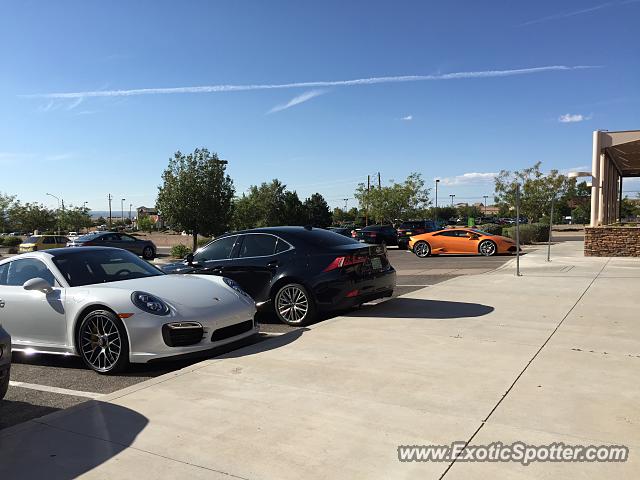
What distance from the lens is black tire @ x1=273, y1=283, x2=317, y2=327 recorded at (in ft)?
24.6

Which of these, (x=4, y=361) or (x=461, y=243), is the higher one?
(x=4, y=361)

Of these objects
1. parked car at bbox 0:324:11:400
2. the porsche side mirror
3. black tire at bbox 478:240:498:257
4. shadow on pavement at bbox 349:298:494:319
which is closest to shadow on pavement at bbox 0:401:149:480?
parked car at bbox 0:324:11:400

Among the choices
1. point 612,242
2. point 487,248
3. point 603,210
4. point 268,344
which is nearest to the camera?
point 268,344

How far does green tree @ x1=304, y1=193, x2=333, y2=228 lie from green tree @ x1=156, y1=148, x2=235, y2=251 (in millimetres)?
49883

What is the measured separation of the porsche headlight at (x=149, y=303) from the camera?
5.43 metres

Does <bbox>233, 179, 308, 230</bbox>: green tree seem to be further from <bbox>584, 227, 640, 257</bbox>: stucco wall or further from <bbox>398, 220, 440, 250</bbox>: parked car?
<bbox>584, 227, 640, 257</bbox>: stucco wall

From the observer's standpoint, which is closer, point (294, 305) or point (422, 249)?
point (294, 305)

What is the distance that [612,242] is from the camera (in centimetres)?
1878

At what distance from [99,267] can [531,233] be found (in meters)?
26.2

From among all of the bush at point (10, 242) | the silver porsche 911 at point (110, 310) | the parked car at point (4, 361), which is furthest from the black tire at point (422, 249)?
the bush at point (10, 242)

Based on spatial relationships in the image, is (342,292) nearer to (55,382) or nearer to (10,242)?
(55,382)

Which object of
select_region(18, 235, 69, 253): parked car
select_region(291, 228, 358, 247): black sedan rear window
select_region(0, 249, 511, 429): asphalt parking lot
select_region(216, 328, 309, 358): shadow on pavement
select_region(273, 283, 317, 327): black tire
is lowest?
select_region(0, 249, 511, 429): asphalt parking lot

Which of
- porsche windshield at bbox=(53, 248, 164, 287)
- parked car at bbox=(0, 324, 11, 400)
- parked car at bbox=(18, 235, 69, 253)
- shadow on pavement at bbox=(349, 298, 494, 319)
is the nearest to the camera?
parked car at bbox=(0, 324, 11, 400)

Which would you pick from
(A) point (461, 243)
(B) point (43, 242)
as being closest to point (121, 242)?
(B) point (43, 242)
